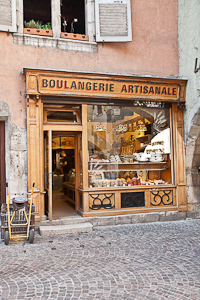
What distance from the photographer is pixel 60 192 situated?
476 inches

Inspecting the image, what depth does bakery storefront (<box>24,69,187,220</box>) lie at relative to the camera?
6824 mm

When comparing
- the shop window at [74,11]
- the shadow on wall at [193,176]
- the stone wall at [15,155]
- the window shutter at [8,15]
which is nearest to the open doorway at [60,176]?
the stone wall at [15,155]

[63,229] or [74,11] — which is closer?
[63,229]

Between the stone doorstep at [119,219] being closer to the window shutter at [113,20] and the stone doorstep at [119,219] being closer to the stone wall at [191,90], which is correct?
the stone wall at [191,90]

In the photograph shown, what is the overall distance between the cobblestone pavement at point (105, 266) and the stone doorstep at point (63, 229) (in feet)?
0.64

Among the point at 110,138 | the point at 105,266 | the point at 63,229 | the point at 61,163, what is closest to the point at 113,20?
the point at 110,138

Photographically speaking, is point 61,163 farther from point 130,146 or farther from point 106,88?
point 106,88

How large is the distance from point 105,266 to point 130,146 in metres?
4.25

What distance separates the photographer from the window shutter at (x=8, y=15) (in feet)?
21.9

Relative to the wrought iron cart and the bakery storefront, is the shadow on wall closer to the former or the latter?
the bakery storefront

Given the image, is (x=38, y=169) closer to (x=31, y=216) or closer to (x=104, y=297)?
(x=31, y=216)

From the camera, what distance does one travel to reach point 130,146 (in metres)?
8.09

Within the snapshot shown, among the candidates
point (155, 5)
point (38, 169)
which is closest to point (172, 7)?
point (155, 5)

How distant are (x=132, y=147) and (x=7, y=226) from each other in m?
4.16
